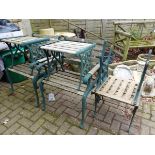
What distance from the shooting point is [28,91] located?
3484mm

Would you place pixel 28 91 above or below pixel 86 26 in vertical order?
below

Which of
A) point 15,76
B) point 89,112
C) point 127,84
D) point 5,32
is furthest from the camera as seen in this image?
point 15,76

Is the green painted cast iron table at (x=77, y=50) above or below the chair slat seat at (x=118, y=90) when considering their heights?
above

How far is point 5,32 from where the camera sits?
3.37 meters

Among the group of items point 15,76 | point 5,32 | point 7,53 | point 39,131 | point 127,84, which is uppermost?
point 5,32

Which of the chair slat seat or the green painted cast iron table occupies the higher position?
the green painted cast iron table

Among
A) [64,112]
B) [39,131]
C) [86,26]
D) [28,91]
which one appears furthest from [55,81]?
[86,26]

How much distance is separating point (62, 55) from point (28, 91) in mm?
1120

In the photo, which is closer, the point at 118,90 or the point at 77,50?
the point at 77,50

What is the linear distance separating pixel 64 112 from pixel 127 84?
120cm

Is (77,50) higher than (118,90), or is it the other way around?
(77,50)

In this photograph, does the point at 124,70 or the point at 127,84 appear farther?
the point at 124,70
